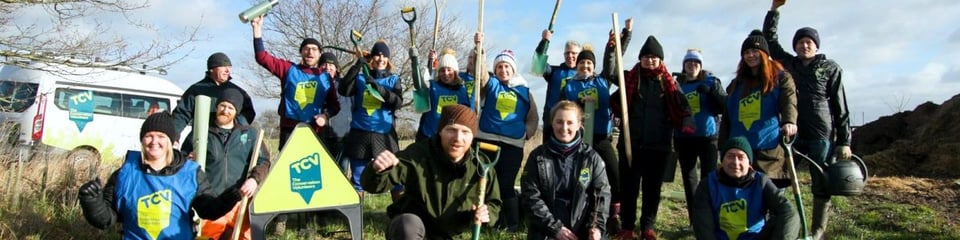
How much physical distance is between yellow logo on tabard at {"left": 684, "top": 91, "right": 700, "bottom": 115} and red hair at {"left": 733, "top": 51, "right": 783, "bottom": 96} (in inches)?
22.5

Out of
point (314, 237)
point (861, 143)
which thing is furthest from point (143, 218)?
point (861, 143)

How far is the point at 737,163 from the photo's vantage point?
4.15 m

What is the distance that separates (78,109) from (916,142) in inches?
594

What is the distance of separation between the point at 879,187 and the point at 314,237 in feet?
24.1

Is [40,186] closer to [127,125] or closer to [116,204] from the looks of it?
[116,204]

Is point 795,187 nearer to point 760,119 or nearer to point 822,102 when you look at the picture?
point 760,119

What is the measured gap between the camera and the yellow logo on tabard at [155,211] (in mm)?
3838

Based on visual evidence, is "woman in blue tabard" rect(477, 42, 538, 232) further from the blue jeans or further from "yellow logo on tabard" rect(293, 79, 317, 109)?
the blue jeans

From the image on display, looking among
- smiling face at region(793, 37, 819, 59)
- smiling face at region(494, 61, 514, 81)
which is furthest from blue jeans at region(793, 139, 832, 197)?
smiling face at region(494, 61, 514, 81)

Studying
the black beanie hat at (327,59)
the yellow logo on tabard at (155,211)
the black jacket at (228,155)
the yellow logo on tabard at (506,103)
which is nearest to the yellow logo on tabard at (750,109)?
the yellow logo on tabard at (506,103)

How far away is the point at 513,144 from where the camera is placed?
18.8ft

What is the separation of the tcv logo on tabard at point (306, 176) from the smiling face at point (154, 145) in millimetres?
705

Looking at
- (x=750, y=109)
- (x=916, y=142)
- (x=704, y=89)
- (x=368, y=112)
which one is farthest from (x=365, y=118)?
(x=916, y=142)

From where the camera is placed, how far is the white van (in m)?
11.2
